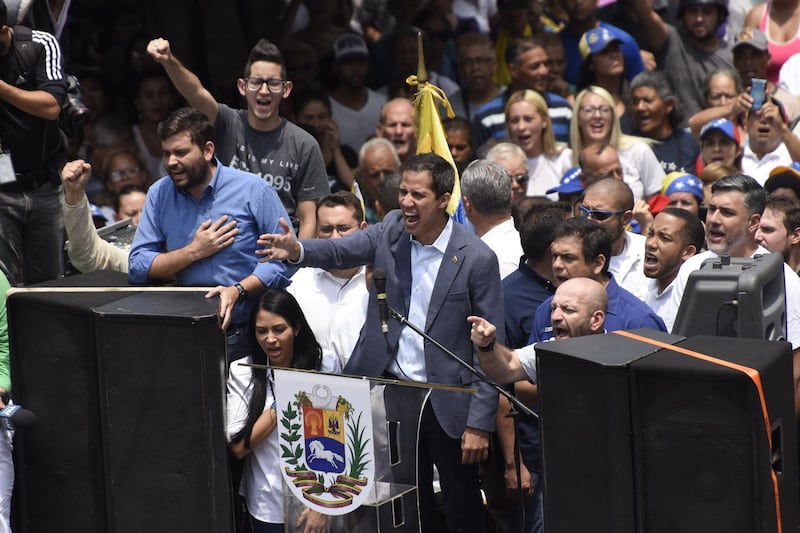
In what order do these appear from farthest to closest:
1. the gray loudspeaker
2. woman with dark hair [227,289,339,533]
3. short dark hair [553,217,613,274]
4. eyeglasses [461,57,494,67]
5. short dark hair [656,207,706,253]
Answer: eyeglasses [461,57,494,67], short dark hair [656,207,706,253], short dark hair [553,217,613,274], woman with dark hair [227,289,339,533], the gray loudspeaker

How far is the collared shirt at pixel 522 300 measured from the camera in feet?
22.1

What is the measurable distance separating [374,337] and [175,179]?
126cm

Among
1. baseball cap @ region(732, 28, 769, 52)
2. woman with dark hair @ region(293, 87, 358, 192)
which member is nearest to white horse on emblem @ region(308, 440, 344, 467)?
woman with dark hair @ region(293, 87, 358, 192)

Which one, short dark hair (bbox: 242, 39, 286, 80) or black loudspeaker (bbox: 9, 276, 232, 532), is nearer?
black loudspeaker (bbox: 9, 276, 232, 532)

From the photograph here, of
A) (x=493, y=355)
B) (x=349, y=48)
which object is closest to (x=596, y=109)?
(x=349, y=48)

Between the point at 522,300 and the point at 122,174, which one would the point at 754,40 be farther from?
the point at 122,174

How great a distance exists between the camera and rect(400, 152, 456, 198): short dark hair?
639 cm

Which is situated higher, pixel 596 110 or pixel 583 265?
pixel 596 110

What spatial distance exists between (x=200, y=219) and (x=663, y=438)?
2.85 meters

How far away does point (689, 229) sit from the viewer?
7.26m

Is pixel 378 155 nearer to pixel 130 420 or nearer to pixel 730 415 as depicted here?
pixel 130 420

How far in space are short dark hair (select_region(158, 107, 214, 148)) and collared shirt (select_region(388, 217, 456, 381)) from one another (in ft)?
3.95

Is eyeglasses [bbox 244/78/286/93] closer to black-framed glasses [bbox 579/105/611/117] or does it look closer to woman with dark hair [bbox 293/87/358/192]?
woman with dark hair [bbox 293/87/358/192]

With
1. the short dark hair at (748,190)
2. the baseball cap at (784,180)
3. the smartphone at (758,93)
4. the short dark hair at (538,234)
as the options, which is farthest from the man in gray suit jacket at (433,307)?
the smartphone at (758,93)
